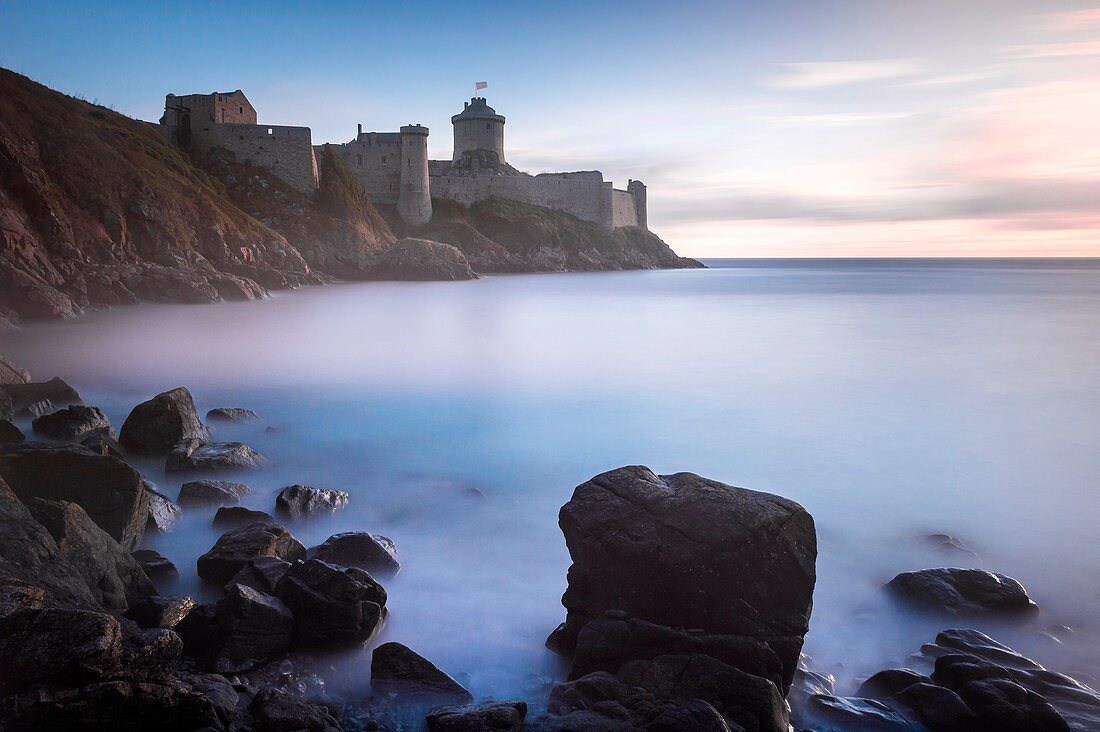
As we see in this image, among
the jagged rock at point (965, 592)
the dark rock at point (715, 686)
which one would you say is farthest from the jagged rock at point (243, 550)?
the jagged rock at point (965, 592)

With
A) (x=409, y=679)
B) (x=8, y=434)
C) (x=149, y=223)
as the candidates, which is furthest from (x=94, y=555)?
(x=149, y=223)

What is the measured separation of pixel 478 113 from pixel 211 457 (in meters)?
67.8

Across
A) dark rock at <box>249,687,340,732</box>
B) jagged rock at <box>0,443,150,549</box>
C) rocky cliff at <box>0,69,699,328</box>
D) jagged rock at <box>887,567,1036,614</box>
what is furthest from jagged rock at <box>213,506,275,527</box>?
rocky cliff at <box>0,69,699,328</box>

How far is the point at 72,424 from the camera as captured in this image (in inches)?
352

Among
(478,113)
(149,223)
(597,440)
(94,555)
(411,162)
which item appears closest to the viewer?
(94,555)

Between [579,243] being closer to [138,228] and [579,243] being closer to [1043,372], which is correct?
[138,228]

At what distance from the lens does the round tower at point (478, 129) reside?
70500 mm

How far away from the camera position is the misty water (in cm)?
561

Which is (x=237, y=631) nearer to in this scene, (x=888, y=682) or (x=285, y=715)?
(x=285, y=715)

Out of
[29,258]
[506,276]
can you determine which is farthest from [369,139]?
[29,258]

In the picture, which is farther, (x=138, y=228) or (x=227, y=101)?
(x=227, y=101)

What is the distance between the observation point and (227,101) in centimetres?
4691

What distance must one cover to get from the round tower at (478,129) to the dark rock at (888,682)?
230 feet

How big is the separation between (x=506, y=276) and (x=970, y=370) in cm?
4549
